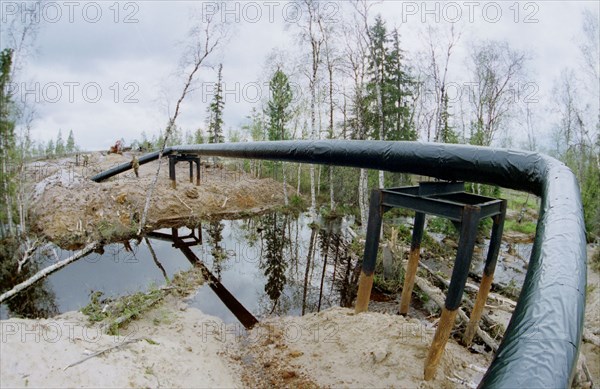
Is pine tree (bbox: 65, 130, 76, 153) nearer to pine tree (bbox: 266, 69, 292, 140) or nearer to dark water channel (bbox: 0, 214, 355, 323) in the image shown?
pine tree (bbox: 266, 69, 292, 140)

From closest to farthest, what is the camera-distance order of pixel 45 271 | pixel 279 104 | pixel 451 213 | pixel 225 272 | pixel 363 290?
pixel 451 213 < pixel 363 290 < pixel 45 271 < pixel 225 272 < pixel 279 104

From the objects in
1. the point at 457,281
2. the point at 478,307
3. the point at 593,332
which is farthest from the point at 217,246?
the point at 593,332

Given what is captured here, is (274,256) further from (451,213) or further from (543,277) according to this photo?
(543,277)

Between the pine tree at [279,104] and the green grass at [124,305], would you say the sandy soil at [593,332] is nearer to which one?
the green grass at [124,305]

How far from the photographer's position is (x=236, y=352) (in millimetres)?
5766

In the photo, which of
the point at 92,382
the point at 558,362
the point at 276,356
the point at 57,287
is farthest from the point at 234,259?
the point at 558,362

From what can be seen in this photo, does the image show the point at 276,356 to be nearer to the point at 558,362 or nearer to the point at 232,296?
the point at 232,296

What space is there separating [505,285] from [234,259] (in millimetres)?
8116

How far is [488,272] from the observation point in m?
5.33

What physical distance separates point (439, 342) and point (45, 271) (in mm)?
9595

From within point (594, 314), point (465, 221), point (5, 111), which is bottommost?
point (594, 314)

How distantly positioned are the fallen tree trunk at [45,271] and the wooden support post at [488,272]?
362 inches

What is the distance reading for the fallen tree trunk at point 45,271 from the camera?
23.5ft

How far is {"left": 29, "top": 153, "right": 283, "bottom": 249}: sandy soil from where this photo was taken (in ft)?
41.3
